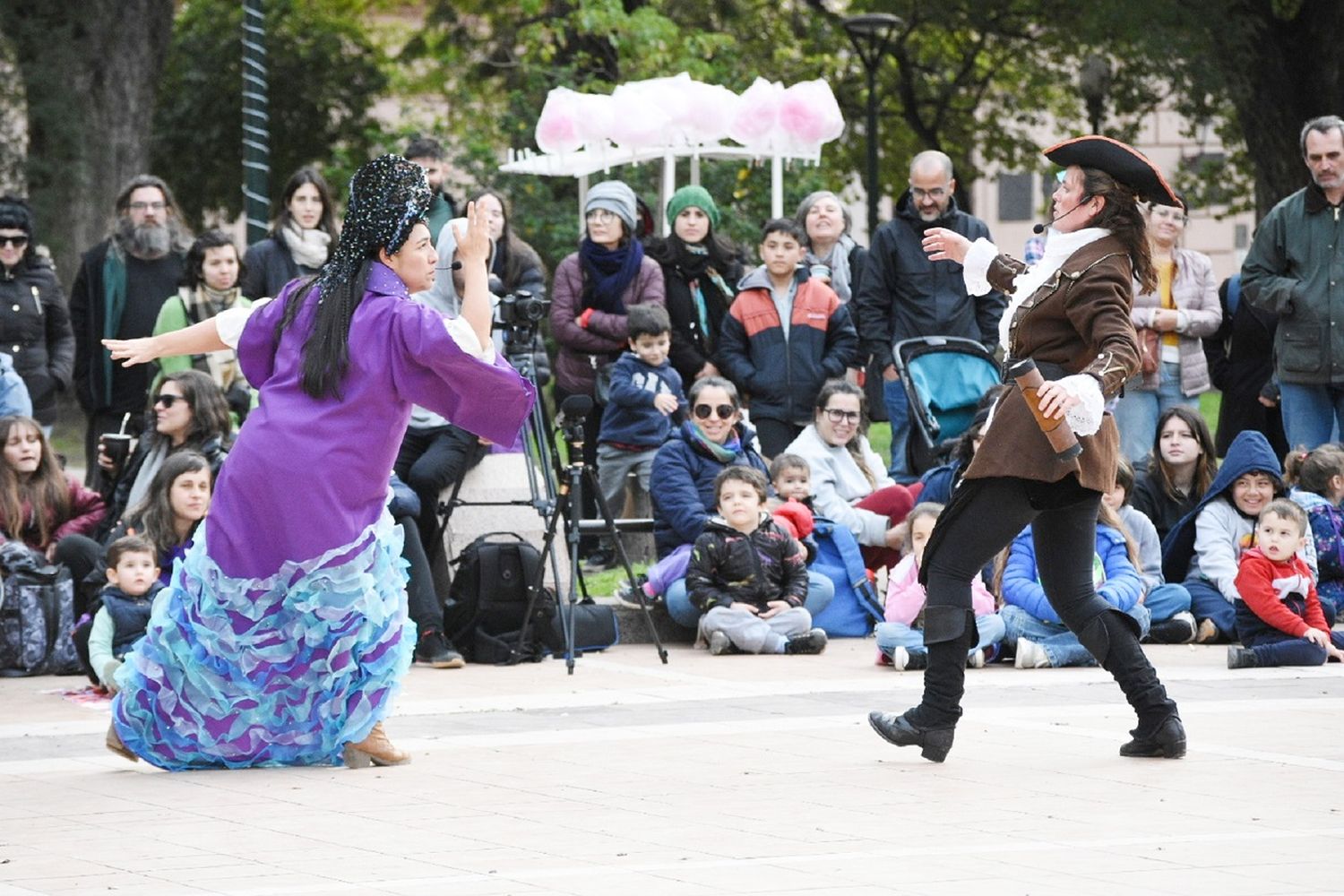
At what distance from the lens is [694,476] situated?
1065 centimetres

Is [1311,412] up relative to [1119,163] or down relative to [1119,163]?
down

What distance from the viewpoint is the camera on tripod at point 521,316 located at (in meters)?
8.98

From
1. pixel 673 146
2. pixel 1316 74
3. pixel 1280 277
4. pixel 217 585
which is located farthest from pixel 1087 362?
pixel 1316 74

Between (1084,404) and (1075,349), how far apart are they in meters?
0.43

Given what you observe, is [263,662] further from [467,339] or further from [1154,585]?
[1154,585]

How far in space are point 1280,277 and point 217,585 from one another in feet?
20.3

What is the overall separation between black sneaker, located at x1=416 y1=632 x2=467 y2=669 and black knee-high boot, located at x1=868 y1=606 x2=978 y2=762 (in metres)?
3.23

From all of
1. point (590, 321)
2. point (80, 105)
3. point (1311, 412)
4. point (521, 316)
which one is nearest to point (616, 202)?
point (590, 321)

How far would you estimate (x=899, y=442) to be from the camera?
39.0 ft

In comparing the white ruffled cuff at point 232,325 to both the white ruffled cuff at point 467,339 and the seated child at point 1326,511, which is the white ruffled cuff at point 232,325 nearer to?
the white ruffled cuff at point 467,339

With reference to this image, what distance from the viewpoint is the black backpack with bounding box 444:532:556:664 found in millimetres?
9742

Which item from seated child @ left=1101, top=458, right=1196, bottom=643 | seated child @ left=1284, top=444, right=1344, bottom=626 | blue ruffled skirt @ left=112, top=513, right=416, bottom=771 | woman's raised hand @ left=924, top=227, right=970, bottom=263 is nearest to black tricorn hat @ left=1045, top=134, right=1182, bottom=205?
woman's raised hand @ left=924, top=227, right=970, bottom=263

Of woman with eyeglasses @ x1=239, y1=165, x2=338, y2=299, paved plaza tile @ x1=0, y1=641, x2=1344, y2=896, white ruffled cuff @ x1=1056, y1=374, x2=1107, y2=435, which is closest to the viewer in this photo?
paved plaza tile @ x1=0, y1=641, x2=1344, y2=896

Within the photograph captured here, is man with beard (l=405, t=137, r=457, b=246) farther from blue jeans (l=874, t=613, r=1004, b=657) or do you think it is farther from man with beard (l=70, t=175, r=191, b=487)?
blue jeans (l=874, t=613, r=1004, b=657)
